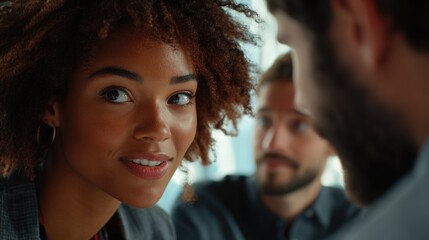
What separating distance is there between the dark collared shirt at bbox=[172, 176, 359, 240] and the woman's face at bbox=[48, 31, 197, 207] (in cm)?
104

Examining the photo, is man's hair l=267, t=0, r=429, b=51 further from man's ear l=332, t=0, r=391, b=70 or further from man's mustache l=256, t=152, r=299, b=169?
man's mustache l=256, t=152, r=299, b=169

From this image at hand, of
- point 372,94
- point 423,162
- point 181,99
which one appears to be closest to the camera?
point 423,162

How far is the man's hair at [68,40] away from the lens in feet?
4.63

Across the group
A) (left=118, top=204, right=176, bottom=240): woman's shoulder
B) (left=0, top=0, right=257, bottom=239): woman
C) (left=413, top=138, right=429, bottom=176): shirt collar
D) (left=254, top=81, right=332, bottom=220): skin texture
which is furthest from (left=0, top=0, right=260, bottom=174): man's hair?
(left=254, top=81, right=332, bottom=220): skin texture

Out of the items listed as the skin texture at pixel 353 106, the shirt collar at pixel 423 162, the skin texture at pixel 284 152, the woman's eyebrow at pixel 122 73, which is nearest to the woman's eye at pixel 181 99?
the woman's eyebrow at pixel 122 73

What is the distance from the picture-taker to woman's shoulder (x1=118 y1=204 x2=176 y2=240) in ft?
5.65

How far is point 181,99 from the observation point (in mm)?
1512

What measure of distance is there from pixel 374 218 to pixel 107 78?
83 cm

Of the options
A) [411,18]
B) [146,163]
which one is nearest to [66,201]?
[146,163]

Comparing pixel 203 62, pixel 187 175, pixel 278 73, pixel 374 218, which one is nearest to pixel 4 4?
pixel 203 62

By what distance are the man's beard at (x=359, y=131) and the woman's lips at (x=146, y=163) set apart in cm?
59

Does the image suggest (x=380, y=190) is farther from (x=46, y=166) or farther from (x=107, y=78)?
(x=46, y=166)

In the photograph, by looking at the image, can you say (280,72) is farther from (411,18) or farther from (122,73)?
(411,18)

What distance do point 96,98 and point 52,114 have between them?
0.45 ft
